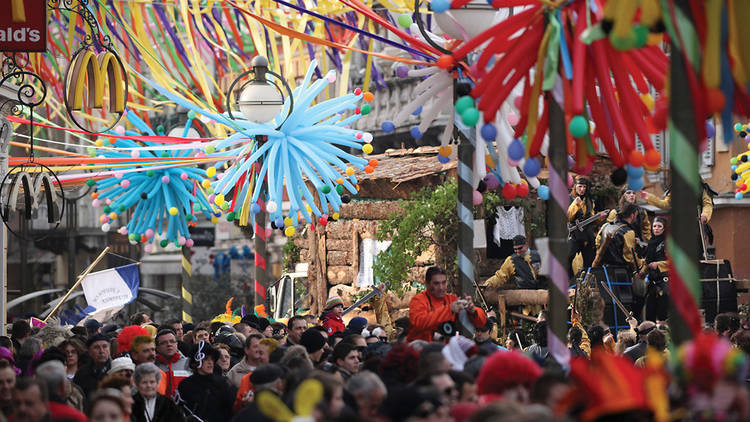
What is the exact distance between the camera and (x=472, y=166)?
34.3 ft

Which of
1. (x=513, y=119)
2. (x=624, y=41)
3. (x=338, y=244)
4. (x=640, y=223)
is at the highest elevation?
(x=624, y=41)

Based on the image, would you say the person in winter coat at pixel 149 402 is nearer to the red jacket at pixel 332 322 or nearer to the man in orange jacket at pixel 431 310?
the man in orange jacket at pixel 431 310

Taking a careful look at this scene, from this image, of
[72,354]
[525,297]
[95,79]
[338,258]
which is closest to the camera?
[72,354]

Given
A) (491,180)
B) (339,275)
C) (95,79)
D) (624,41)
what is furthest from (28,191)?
(624,41)

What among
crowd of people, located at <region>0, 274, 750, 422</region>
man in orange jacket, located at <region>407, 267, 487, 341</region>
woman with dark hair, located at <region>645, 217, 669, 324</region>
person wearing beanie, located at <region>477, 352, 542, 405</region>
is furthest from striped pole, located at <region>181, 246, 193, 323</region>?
person wearing beanie, located at <region>477, 352, 542, 405</region>

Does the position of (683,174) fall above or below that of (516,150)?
below

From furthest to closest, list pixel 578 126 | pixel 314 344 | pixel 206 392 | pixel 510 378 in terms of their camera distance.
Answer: pixel 314 344, pixel 206 392, pixel 578 126, pixel 510 378

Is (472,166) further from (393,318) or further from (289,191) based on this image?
(393,318)

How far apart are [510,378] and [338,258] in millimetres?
13601

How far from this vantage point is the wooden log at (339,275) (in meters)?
19.5

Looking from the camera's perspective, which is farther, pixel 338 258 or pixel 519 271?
pixel 338 258

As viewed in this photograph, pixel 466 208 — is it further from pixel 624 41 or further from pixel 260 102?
pixel 260 102

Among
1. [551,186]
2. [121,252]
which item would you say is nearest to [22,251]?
[121,252]

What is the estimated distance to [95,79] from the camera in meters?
13.9
